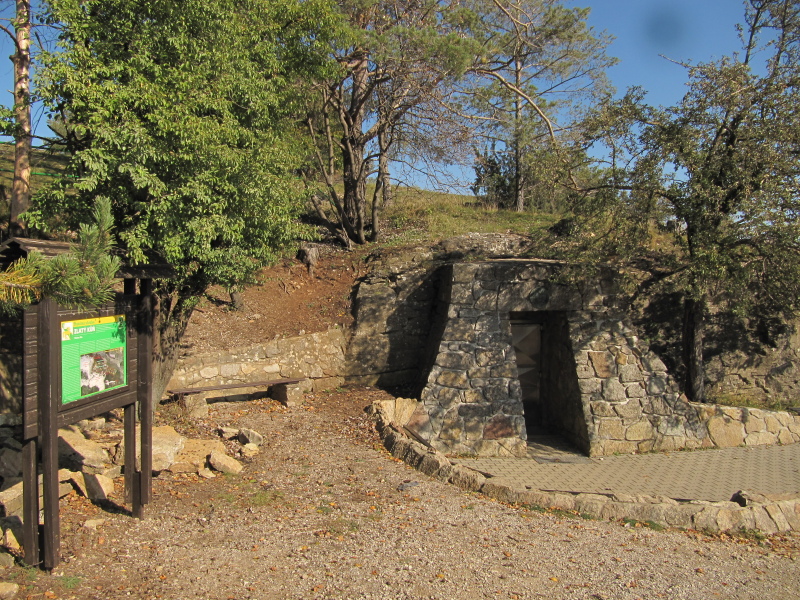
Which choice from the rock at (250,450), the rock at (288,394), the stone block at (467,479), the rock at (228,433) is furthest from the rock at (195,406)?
the stone block at (467,479)

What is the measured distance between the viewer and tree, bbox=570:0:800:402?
25.5 ft

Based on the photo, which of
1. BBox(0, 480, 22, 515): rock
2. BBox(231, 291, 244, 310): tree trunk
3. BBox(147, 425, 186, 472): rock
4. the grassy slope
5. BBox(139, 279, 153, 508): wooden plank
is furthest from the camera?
BBox(231, 291, 244, 310): tree trunk

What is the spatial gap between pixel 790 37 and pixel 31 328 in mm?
10699

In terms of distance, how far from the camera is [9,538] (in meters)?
4.12

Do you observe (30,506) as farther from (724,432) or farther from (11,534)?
(724,432)

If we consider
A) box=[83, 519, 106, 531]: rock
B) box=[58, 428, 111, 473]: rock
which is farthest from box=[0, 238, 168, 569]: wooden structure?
box=[58, 428, 111, 473]: rock

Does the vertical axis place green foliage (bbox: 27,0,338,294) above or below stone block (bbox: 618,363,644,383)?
above

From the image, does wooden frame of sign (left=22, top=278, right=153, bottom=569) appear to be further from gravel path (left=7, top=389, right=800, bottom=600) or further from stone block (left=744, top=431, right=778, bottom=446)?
stone block (left=744, top=431, right=778, bottom=446)

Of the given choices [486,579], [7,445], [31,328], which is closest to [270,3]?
[31,328]

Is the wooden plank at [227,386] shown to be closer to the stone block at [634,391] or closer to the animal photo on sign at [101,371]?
the animal photo on sign at [101,371]

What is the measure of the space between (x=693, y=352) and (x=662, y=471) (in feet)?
8.71

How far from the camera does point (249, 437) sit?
7.22 meters

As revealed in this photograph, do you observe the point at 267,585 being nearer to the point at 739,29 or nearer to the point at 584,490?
the point at 584,490

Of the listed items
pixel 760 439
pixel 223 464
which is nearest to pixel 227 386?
pixel 223 464
